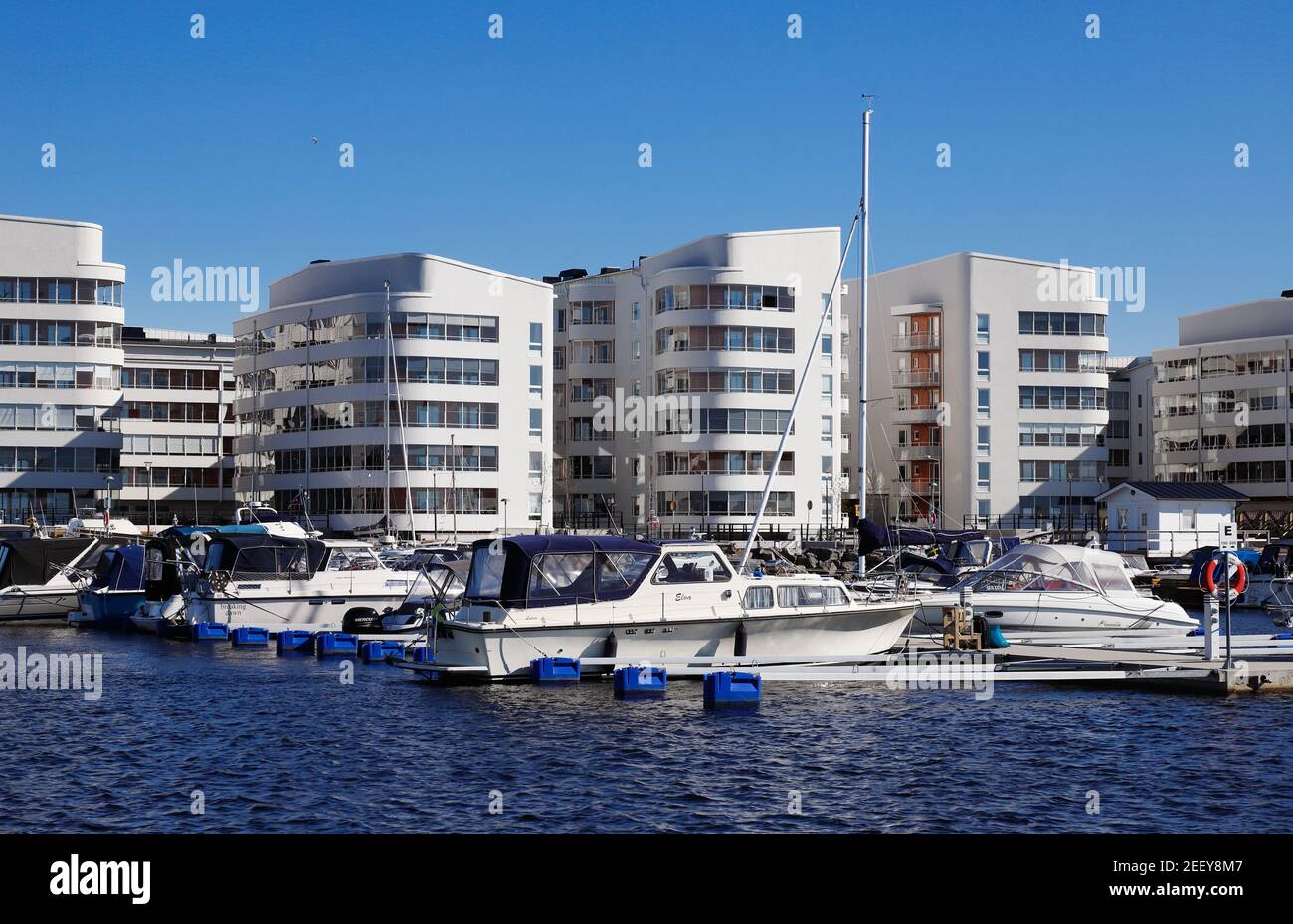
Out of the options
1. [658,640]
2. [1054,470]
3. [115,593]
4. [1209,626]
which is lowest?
[658,640]

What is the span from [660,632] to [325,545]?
19724 mm

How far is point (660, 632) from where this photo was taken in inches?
1430

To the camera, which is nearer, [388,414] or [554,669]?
[554,669]

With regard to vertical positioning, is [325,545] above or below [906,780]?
above

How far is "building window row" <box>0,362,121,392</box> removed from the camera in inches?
4476

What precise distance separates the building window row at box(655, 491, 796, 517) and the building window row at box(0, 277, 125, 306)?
48231 mm

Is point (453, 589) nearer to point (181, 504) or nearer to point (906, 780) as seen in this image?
point (906, 780)

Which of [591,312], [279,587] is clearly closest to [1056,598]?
[279,587]

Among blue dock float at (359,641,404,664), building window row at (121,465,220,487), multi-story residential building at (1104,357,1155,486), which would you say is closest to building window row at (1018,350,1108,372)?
multi-story residential building at (1104,357,1155,486)

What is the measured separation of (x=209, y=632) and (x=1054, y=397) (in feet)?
265

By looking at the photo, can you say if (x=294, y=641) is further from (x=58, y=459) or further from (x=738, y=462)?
(x=58, y=459)

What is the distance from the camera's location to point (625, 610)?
36.2 meters

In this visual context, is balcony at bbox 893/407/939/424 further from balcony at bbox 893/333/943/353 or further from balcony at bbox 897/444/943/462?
balcony at bbox 893/333/943/353
